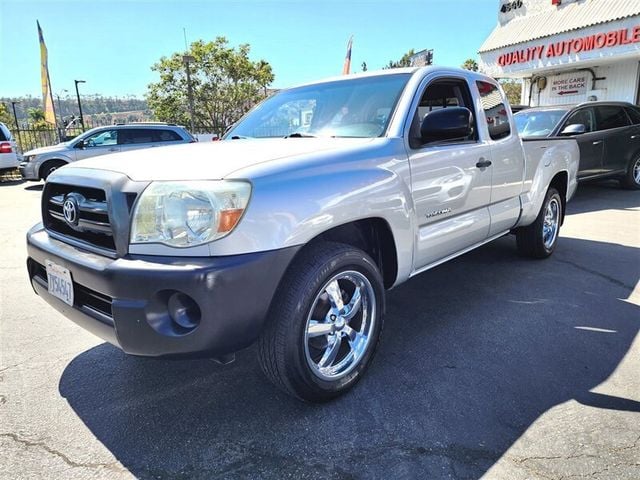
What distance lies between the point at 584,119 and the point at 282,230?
8640mm

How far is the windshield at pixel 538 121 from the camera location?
828cm

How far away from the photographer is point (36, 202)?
9.89m

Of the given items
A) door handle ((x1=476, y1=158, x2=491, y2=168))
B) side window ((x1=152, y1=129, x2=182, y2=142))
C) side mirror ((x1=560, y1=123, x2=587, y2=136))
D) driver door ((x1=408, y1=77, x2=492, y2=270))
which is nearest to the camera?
driver door ((x1=408, y1=77, x2=492, y2=270))

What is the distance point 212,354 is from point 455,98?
2.86m

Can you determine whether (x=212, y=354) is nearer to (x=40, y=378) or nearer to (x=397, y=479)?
(x=397, y=479)

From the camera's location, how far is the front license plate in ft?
7.54

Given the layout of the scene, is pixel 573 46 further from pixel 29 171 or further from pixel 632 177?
pixel 29 171

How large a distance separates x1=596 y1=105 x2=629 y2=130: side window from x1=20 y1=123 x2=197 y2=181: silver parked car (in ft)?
31.5

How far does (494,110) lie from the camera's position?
13.1 ft

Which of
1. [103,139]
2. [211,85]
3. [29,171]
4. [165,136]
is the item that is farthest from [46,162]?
[211,85]

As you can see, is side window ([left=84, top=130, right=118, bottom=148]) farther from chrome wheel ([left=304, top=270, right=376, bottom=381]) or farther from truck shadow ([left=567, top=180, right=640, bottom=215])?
chrome wheel ([left=304, top=270, right=376, bottom=381])

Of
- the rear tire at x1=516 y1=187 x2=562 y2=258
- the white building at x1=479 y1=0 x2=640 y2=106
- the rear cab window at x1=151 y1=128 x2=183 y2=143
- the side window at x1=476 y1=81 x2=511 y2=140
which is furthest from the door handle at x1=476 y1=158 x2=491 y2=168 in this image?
the white building at x1=479 y1=0 x2=640 y2=106

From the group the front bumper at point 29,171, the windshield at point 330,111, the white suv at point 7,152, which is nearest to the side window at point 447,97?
the windshield at point 330,111

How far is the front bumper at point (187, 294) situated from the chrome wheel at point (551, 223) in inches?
151
